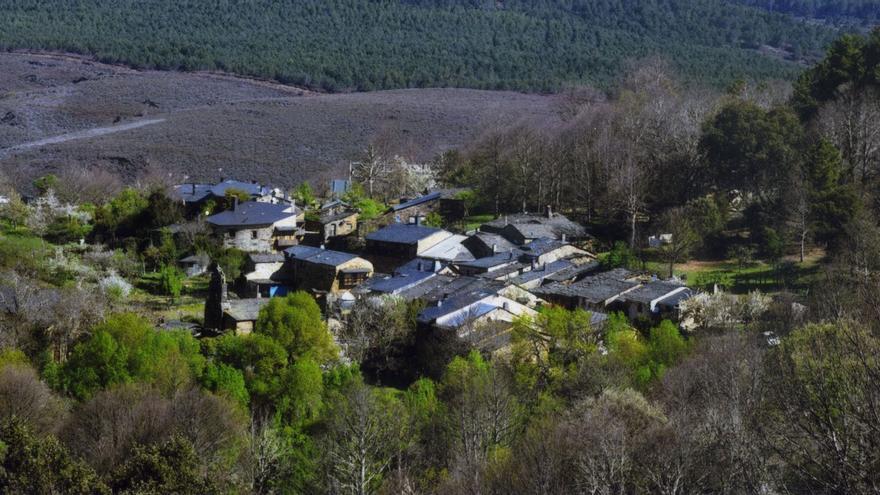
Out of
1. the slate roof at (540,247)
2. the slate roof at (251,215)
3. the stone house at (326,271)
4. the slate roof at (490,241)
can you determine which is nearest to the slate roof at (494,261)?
the slate roof at (540,247)

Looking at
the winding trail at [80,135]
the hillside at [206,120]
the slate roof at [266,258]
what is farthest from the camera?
the winding trail at [80,135]

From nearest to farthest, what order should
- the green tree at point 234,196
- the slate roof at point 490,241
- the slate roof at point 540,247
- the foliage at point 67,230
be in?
the slate roof at point 540,247 → the slate roof at point 490,241 → the foliage at point 67,230 → the green tree at point 234,196

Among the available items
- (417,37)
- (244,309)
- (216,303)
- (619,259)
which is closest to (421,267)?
(619,259)

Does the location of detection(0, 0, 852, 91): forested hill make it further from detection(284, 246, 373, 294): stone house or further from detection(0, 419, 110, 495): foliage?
detection(0, 419, 110, 495): foliage

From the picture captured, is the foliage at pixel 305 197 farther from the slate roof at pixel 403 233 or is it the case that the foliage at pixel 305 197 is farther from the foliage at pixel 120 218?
the slate roof at pixel 403 233

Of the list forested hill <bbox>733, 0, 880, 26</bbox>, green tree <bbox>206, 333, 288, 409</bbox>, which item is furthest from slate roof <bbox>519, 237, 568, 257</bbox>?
forested hill <bbox>733, 0, 880, 26</bbox>

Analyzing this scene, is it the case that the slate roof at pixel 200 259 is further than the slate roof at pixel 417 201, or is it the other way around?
the slate roof at pixel 417 201

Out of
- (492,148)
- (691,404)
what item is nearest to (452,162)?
(492,148)
